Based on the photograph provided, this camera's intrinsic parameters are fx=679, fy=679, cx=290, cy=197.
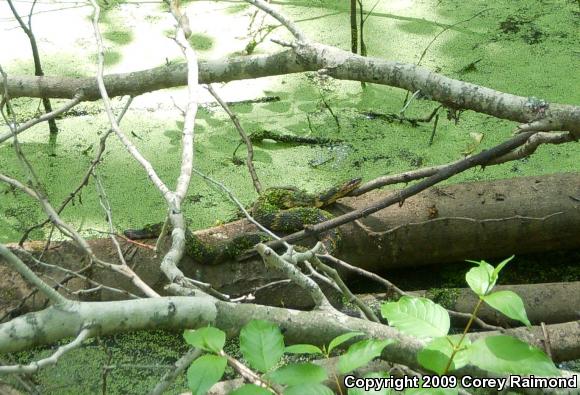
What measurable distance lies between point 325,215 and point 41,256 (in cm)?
88

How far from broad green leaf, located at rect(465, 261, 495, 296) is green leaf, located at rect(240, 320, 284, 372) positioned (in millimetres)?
258

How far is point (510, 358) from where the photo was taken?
2.58 feet

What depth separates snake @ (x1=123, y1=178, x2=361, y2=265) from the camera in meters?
2.07

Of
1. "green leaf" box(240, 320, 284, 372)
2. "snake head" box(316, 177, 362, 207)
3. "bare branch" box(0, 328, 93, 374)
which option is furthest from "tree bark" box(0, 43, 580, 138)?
"bare branch" box(0, 328, 93, 374)

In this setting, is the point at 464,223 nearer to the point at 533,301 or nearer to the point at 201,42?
the point at 533,301

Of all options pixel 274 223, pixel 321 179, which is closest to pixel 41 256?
pixel 274 223

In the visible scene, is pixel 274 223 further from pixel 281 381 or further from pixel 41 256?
pixel 281 381

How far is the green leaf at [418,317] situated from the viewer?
86 centimetres

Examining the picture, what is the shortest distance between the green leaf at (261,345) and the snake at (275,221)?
115 centimetres

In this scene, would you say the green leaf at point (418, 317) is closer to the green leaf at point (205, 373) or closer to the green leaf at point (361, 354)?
the green leaf at point (361, 354)

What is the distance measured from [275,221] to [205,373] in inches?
54.5

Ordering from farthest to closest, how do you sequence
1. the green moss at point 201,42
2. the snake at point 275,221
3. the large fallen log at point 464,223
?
the green moss at point 201,42, the large fallen log at point 464,223, the snake at point 275,221

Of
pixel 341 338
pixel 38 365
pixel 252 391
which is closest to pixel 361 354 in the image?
pixel 341 338

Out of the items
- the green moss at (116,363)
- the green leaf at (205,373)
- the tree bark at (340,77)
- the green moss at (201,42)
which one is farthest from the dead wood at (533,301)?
the green moss at (201,42)
